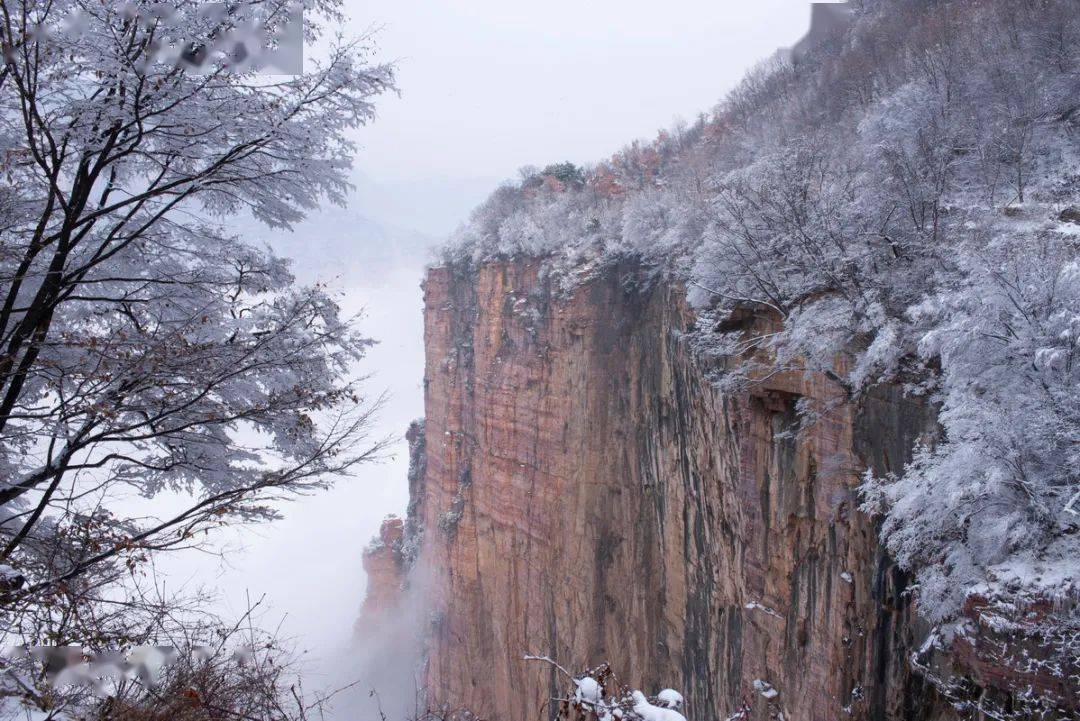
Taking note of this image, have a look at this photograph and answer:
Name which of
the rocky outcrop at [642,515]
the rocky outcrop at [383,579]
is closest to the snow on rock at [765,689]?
the rocky outcrop at [642,515]

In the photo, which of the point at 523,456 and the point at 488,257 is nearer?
the point at 523,456

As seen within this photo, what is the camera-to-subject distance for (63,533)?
3.96 meters

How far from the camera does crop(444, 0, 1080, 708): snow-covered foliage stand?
17.0ft

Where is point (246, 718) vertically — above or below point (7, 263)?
below

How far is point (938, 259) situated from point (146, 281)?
27.6 feet

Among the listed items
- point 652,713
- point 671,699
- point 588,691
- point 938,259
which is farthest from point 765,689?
point 588,691

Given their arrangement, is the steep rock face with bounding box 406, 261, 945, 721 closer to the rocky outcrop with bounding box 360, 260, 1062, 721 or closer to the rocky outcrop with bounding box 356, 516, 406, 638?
the rocky outcrop with bounding box 360, 260, 1062, 721

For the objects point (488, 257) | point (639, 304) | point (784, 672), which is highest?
point (488, 257)

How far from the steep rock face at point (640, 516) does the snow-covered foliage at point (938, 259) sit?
2.70 feet

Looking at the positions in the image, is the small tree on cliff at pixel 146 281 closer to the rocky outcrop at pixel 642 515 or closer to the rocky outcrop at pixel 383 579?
the rocky outcrop at pixel 642 515

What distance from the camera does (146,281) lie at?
5.14 meters

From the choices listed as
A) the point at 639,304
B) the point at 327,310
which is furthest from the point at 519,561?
the point at 327,310

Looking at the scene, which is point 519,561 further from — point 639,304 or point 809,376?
point 809,376

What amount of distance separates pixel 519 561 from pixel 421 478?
43.6 ft
